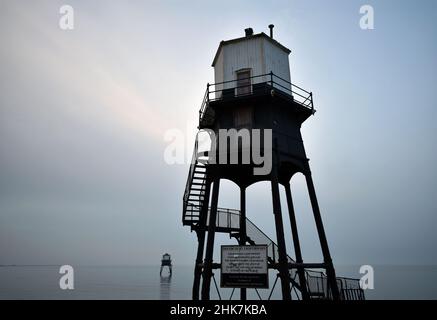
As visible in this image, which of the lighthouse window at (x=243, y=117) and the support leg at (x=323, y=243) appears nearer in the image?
the support leg at (x=323, y=243)

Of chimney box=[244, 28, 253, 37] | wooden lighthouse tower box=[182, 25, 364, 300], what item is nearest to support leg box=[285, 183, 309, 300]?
wooden lighthouse tower box=[182, 25, 364, 300]

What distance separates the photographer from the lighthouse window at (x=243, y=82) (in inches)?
661

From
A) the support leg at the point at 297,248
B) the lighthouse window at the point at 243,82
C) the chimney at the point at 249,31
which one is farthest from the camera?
the chimney at the point at 249,31

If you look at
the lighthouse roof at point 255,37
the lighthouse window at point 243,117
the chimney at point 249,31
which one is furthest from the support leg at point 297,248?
the chimney at point 249,31

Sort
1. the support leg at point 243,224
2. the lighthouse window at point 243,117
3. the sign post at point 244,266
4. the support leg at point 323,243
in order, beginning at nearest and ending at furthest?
1. the sign post at point 244,266
2. the support leg at point 323,243
3. the lighthouse window at point 243,117
4. the support leg at point 243,224

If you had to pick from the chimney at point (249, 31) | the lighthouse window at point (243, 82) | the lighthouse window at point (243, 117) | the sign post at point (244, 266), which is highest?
the chimney at point (249, 31)

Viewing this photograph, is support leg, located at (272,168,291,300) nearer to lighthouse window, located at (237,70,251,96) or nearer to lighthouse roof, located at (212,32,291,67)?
lighthouse window, located at (237,70,251,96)

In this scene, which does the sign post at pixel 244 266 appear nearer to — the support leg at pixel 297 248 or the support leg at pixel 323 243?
the support leg at pixel 323 243

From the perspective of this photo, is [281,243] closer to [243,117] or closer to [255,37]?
[243,117]

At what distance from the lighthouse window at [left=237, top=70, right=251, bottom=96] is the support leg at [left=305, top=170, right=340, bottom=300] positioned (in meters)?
5.28
